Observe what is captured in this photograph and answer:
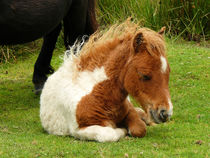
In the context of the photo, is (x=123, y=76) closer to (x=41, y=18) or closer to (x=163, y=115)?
(x=163, y=115)

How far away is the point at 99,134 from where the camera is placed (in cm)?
428

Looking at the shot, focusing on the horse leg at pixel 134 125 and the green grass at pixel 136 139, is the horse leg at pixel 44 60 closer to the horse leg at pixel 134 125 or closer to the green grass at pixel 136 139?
the green grass at pixel 136 139

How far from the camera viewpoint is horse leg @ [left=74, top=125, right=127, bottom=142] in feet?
14.0

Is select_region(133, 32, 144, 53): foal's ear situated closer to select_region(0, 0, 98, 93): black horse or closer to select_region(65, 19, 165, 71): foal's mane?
select_region(65, 19, 165, 71): foal's mane

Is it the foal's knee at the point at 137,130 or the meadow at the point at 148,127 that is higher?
the foal's knee at the point at 137,130

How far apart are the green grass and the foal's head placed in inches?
14.8

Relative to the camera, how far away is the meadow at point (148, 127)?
405 cm

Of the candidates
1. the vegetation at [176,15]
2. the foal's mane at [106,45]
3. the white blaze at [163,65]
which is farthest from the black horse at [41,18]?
the vegetation at [176,15]

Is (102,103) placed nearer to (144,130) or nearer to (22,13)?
(144,130)

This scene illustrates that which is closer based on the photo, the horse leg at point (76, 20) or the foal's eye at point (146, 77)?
the foal's eye at point (146, 77)

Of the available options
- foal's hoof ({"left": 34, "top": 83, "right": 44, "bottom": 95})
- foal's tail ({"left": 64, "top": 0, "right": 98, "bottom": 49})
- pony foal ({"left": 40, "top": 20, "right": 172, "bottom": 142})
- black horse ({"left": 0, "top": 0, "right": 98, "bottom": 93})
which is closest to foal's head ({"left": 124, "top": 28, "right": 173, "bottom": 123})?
pony foal ({"left": 40, "top": 20, "right": 172, "bottom": 142})

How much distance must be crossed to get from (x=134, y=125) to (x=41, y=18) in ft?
7.06

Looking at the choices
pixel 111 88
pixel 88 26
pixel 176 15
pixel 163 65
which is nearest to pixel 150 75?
pixel 163 65

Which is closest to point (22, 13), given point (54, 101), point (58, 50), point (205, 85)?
point (54, 101)
